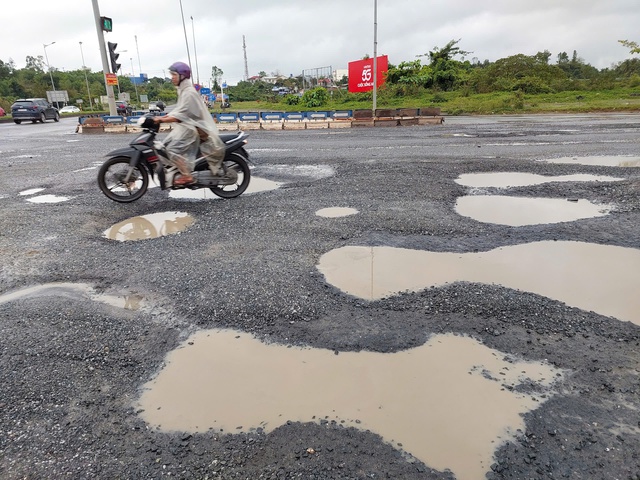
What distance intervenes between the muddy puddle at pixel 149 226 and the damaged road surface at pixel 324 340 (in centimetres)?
4

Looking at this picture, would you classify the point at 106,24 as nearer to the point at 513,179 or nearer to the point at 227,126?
the point at 227,126

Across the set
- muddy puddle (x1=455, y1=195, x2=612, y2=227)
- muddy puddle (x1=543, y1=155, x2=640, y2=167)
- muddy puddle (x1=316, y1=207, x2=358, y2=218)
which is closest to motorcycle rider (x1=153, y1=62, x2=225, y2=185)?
muddy puddle (x1=316, y1=207, x2=358, y2=218)

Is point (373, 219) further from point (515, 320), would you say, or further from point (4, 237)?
point (4, 237)

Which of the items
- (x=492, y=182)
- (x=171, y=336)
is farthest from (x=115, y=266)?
(x=492, y=182)

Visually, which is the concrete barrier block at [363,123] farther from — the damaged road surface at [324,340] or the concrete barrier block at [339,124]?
the damaged road surface at [324,340]

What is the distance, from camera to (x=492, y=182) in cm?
732

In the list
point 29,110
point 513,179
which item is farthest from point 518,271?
point 29,110

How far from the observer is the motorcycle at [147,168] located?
6270mm

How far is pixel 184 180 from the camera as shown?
20.6ft

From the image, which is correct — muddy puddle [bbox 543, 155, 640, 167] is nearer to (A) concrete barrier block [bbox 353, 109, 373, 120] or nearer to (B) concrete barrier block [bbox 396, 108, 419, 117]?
(B) concrete barrier block [bbox 396, 108, 419, 117]

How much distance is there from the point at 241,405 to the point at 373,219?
343cm

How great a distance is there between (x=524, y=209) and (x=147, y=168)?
541cm

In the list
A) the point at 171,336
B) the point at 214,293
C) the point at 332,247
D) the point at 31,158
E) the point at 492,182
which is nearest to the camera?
the point at 171,336

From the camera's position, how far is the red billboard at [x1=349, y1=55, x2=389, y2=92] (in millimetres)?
41375
